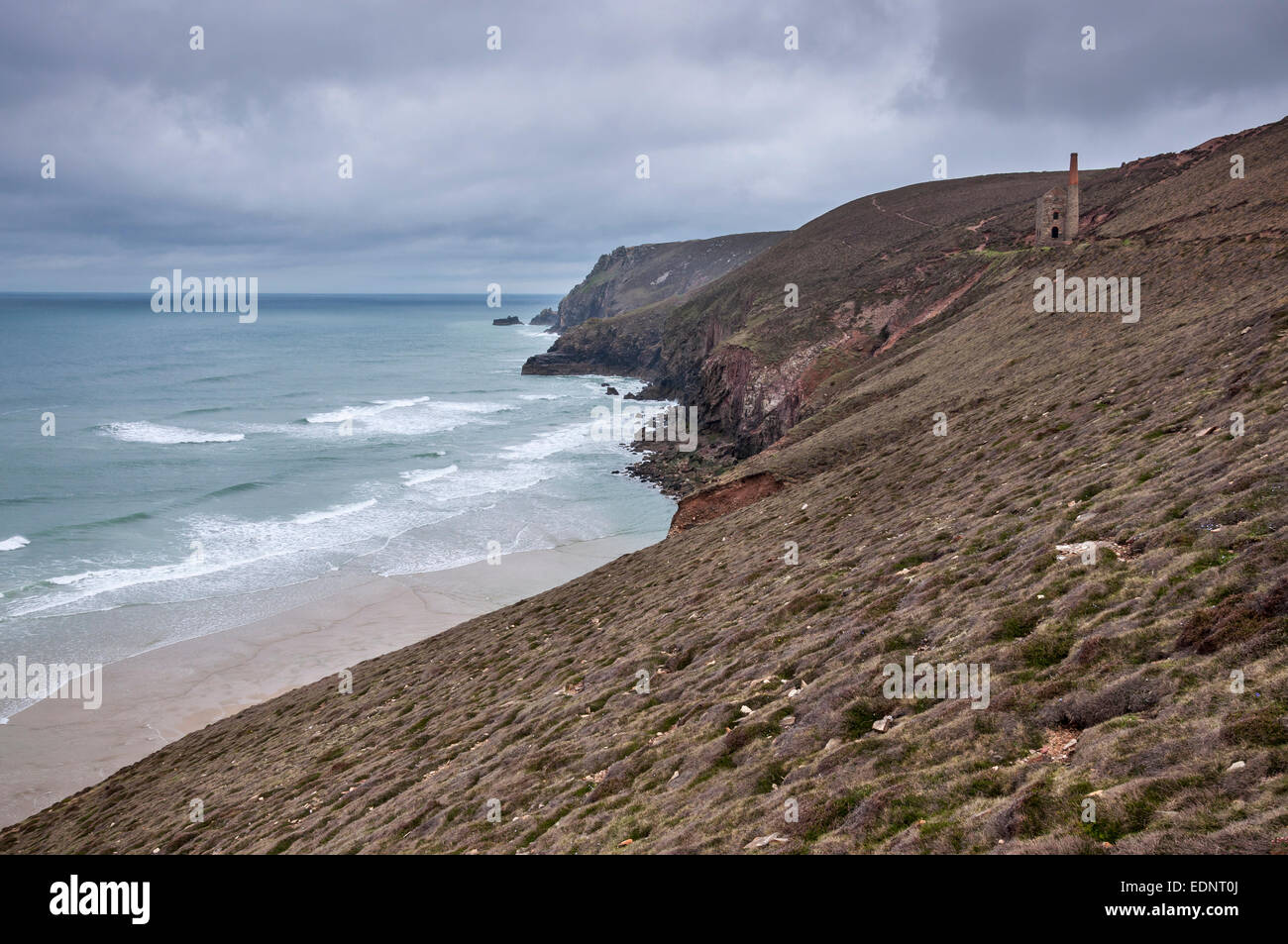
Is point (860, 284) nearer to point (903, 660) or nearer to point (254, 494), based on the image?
point (254, 494)

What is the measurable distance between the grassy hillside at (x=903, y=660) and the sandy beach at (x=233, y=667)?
13.3ft

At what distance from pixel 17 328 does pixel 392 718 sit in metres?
242

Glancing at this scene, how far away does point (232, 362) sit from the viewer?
133875 millimetres

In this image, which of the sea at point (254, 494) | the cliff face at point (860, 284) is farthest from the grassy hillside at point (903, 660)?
the cliff face at point (860, 284)

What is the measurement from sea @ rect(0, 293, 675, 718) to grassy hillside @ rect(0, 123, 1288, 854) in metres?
15.3

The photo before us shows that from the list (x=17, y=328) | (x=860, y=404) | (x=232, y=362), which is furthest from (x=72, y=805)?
(x=17, y=328)

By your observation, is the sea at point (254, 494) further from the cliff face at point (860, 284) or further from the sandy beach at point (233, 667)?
the cliff face at point (860, 284)

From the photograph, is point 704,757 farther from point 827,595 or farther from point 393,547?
point 393,547

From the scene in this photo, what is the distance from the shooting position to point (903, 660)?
10.5 m

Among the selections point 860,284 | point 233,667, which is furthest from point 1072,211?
point 233,667

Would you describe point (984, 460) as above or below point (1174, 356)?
below

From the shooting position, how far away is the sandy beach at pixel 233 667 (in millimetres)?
24469

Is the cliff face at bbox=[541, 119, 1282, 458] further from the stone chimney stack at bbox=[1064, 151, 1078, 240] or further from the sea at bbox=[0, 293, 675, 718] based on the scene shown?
the sea at bbox=[0, 293, 675, 718]

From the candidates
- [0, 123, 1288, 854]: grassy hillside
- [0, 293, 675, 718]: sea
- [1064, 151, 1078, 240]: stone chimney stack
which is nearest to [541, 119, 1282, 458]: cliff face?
[1064, 151, 1078, 240]: stone chimney stack
